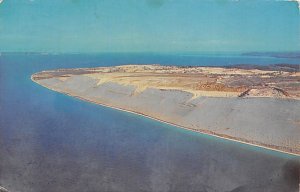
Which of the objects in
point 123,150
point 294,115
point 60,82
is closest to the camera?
point 294,115

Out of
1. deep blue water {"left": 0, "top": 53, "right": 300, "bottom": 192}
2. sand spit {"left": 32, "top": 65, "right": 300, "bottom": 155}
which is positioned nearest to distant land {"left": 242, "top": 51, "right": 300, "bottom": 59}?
deep blue water {"left": 0, "top": 53, "right": 300, "bottom": 192}

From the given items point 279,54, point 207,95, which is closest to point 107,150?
point 207,95

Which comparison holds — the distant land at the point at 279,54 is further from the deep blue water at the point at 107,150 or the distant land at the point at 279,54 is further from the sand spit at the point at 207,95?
the sand spit at the point at 207,95

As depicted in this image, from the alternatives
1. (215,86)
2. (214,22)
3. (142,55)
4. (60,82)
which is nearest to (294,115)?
(215,86)

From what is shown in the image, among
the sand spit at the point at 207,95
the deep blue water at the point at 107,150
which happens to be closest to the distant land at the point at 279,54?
the deep blue water at the point at 107,150

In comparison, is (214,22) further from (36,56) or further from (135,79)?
(36,56)

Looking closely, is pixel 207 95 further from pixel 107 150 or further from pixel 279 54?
pixel 107 150

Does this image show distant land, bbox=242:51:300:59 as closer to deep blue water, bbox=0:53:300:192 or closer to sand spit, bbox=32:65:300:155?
deep blue water, bbox=0:53:300:192
